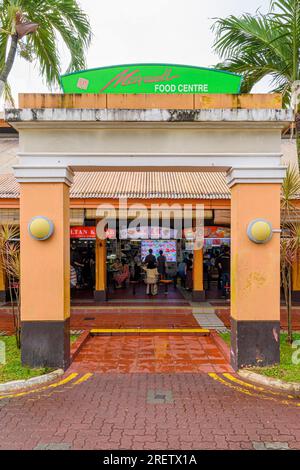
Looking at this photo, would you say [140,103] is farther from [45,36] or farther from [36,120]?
[45,36]

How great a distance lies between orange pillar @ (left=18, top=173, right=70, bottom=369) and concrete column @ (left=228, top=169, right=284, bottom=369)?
306 centimetres

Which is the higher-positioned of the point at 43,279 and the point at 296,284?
the point at 43,279

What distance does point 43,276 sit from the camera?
662 cm

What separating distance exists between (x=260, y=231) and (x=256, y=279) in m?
0.85

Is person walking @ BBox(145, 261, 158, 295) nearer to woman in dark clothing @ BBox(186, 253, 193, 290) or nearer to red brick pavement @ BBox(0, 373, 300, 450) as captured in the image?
woman in dark clothing @ BBox(186, 253, 193, 290)

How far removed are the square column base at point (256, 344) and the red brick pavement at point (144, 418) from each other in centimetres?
79

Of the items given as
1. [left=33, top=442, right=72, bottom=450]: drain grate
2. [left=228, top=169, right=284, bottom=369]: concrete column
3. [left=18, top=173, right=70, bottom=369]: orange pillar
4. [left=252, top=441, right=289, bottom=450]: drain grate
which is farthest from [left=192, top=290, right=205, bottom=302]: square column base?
[left=33, top=442, right=72, bottom=450]: drain grate

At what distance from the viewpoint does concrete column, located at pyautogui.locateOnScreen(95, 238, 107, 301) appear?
13.4 meters

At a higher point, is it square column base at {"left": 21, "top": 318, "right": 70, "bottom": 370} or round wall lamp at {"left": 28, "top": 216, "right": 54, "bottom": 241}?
round wall lamp at {"left": 28, "top": 216, "right": 54, "bottom": 241}

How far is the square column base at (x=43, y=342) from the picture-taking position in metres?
6.58

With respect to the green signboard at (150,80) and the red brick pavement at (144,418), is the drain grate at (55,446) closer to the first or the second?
the red brick pavement at (144,418)

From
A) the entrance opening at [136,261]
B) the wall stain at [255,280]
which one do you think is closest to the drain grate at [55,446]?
the wall stain at [255,280]

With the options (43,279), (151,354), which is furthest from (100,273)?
(43,279)
